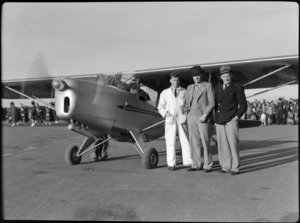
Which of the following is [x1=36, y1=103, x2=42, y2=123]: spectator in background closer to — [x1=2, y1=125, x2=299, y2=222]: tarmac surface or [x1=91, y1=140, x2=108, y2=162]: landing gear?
[x1=91, y1=140, x2=108, y2=162]: landing gear

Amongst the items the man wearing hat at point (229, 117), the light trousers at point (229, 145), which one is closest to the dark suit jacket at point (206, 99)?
the man wearing hat at point (229, 117)

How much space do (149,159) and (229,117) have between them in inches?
70.8

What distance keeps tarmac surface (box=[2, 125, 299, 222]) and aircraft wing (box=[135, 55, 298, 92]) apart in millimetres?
2218

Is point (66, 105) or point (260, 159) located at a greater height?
point (66, 105)

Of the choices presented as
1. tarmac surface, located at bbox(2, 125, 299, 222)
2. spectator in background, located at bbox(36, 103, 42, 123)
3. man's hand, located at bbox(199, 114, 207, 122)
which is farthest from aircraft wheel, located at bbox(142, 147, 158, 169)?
spectator in background, located at bbox(36, 103, 42, 123)

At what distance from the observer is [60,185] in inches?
192

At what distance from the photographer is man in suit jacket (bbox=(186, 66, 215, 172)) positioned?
19.0 feet

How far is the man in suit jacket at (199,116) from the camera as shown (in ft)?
19.0

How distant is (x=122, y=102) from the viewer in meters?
6.82

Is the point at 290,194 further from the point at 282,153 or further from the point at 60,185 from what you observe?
the point at 282,153

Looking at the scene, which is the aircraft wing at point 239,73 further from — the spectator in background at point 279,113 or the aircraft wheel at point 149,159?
the spectator in background at point 279,113

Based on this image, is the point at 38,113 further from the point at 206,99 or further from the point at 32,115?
the point at 206,99

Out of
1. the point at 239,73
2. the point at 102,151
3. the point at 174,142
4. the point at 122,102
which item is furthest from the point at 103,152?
the point at 239,73

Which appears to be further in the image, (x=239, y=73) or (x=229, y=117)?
(x=239, y=73)
